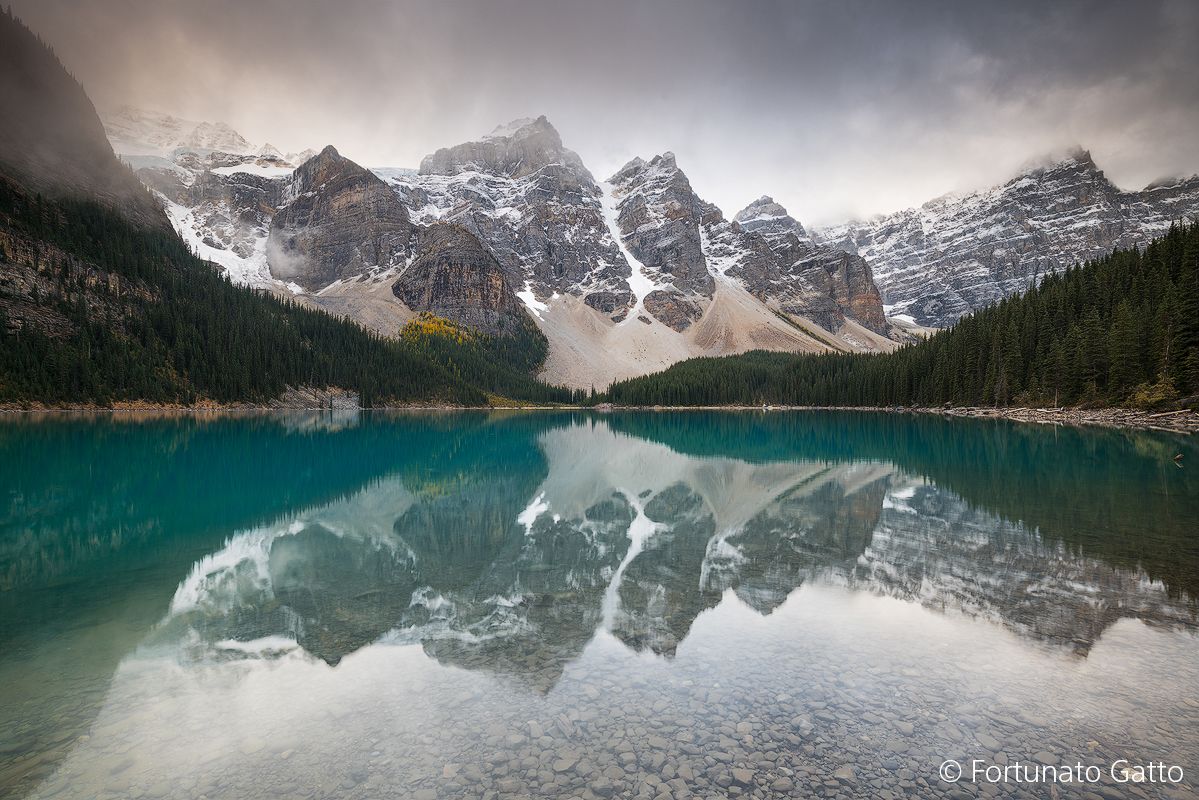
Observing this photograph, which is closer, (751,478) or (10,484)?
(10,484)

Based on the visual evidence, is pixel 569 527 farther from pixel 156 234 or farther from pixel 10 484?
pixel 156 234

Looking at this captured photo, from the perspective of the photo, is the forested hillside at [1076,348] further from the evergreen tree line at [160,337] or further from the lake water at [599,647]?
the evergreen tree line at [160,337]

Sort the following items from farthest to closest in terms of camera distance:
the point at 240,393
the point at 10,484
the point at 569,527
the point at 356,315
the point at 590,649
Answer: the point at 356,315 < the point at 240,393 < the point at 10,484 < the point at 569,527 < the point at 590,649

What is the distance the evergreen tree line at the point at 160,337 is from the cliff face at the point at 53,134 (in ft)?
28.2

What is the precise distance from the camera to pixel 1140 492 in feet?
65.7

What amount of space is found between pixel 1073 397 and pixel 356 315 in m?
187

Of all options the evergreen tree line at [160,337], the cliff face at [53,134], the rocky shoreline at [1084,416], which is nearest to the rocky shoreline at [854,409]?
the rocky shoreline at [1084,416]

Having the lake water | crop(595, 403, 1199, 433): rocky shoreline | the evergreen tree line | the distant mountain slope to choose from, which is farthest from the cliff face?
crop(595, 403, 1199, 433): rocky shoreline

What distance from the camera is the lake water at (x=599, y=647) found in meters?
5.79

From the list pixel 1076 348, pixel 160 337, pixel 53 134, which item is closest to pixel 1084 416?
pixel 1076 348

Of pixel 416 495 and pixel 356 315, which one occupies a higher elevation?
pixel 356 315

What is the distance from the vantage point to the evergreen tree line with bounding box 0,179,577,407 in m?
74.9

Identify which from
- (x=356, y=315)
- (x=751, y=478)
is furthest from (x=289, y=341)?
(x=751, y=478)

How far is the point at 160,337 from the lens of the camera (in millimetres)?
93812
